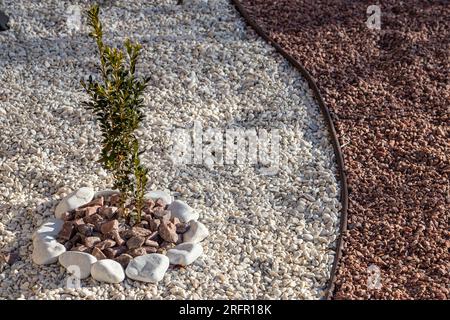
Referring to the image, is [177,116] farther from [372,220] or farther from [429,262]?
[429,262]

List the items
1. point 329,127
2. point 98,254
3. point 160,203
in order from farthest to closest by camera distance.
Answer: point 329,127 → point 160,203 → point 98,254

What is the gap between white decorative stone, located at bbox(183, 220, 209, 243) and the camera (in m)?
4.04

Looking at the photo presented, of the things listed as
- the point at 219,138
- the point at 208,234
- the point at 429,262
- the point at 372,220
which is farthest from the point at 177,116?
the point at 429,262

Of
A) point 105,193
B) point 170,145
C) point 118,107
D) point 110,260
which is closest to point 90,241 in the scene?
point 110,260

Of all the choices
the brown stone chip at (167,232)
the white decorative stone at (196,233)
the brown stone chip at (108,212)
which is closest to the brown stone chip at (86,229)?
the brown stone chip at (108,212)

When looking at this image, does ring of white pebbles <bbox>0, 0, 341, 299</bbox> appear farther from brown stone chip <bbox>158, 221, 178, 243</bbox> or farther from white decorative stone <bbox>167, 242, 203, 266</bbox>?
brown stone chip <bbox>158, 221, 178, 243</bbox>

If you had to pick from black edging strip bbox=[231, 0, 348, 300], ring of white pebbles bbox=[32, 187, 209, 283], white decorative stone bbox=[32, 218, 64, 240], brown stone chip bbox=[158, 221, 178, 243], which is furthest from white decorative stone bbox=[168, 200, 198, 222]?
black edging strip bbox=[231, 0, 348, 300]

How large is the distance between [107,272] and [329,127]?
180 cm

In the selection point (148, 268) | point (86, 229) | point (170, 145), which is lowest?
point (148, 268)

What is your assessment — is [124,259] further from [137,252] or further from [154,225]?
[154,225]

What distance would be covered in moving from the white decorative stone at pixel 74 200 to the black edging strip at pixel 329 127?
1.33 meters

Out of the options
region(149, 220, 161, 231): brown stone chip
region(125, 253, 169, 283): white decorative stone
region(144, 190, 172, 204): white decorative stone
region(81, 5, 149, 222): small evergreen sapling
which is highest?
region(81, 5, 149, 222): small evergreen sapling

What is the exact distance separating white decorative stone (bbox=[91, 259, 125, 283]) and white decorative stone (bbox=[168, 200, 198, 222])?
1.59 feet

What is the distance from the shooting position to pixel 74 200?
4.16 m
